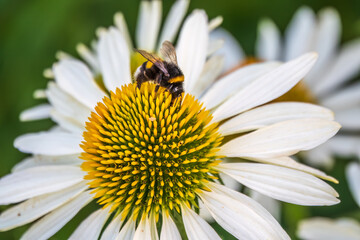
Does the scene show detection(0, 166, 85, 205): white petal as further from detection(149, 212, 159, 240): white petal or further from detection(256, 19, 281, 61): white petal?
detection(256, 19, 281, 61): white petal

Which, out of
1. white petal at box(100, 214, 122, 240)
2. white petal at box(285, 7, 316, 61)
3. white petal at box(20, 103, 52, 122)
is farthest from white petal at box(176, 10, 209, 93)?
white petal at box(285, 7, 316, 61)

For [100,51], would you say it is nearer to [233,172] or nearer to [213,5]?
[233,172]

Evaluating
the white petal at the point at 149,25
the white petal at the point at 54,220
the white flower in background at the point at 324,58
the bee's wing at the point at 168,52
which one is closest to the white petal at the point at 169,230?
the white petal at the point at 54,220

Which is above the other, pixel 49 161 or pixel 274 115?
pixel 49 161

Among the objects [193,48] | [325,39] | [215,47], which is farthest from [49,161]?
[325,39]

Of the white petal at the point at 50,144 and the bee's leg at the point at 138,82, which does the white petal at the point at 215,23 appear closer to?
the bee's leg at the point at 138,82

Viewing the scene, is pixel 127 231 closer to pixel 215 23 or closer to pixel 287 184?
pixel 287 184
